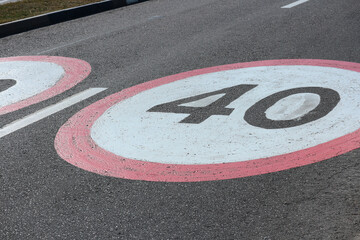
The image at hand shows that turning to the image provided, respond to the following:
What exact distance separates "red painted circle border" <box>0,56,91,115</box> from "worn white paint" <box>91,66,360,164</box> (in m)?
1.15

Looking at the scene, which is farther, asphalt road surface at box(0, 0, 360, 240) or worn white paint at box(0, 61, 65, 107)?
worn white paint at box(0, 61, 65, 107)

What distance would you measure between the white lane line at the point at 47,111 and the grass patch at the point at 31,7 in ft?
19.6

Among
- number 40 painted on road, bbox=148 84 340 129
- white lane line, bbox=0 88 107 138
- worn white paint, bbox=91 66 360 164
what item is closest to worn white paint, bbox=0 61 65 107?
white lane line, bbox=0 88 107 138

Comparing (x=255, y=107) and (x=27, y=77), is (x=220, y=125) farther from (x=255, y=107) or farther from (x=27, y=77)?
(x=27, y=77)

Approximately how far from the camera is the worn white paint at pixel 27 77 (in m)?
6.24

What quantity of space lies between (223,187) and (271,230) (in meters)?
0.65

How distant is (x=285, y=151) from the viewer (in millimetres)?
4004

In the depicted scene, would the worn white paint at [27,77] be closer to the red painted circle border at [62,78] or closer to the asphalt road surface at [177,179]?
the red painted circle border at [62,78]

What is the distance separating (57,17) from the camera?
11586 millimetres

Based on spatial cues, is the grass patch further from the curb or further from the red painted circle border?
the red painted circle border

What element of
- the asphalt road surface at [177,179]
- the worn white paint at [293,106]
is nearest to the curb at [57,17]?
the asphalt road surface at [177,179]

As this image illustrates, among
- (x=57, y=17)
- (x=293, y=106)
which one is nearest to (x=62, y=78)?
(x=293, y=106)

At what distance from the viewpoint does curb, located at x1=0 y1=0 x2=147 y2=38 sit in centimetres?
1061

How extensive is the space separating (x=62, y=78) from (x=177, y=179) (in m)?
3.62
